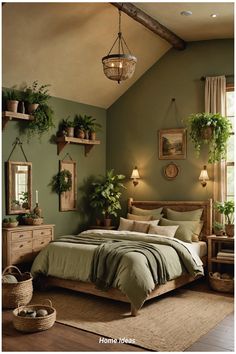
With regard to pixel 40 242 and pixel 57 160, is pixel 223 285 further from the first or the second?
pixel 57 160

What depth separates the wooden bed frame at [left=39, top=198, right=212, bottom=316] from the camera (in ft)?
16.5

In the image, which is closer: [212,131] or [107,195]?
[212,131]

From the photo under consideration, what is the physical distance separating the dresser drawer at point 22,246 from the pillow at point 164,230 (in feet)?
5.82

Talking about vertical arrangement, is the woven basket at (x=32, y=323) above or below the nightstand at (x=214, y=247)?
below

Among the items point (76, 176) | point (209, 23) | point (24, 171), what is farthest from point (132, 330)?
point (209, 23)

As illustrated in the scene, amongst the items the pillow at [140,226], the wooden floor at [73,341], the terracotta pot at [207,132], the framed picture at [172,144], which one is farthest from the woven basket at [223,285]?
the framed picture at [172,144]

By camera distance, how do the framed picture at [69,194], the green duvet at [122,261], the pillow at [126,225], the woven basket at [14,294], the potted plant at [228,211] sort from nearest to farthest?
the green duvet at [122,261], the woven basket at [14,294], the potted plant at [228,211], the pillow at [126,225], the framed picture at [69,194]

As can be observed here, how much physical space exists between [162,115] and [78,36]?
216 cm

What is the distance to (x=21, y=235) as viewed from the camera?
5.78 m

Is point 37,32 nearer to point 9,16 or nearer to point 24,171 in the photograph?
point 9,16

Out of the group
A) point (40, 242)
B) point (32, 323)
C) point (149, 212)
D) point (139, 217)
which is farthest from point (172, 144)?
point (32, 323)

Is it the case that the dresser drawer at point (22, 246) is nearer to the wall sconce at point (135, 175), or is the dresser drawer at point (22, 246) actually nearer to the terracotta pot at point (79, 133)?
the terracotta pot at point (79, 133)

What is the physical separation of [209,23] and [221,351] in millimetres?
4344

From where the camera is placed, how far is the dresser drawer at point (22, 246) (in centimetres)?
567
